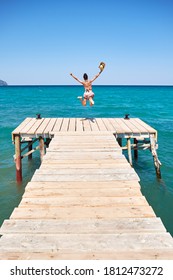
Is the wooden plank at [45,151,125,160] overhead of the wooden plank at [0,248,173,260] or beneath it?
overhead

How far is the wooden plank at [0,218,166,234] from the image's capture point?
3.46 metres

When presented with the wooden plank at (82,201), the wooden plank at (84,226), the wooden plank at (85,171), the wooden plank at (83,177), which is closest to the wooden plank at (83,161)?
the wooden plank at (85,171)

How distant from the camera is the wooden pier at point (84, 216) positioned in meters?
3.05

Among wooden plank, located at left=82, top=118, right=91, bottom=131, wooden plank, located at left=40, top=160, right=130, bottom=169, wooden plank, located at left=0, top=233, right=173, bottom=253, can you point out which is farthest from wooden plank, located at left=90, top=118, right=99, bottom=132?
wooden plank, located at left=0, top=233, right=173, bottom=253

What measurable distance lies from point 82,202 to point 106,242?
1161 mm

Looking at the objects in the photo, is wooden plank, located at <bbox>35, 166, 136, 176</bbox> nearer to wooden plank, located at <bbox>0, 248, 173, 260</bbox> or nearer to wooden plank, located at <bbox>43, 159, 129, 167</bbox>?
wooden plank, located at <bbox>43, 159, 129, 167</bbox>

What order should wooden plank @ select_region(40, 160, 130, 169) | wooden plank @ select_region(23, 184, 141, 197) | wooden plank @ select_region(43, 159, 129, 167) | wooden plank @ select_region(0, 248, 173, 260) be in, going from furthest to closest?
wooden plank @ select_region(43, 159, 129, 167)
wooden plank @ select_region(40, 160, 130, 169)
wooden plank @ select_region(23, 184, 141, 197)
wooden plank @ select_region(0, 248, 173, 260)

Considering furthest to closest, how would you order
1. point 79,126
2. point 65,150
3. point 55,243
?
point 79,126, point 65,150, point 55,243

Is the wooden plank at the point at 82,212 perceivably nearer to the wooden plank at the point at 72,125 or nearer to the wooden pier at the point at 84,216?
the wooden pier at the point at 84,216
